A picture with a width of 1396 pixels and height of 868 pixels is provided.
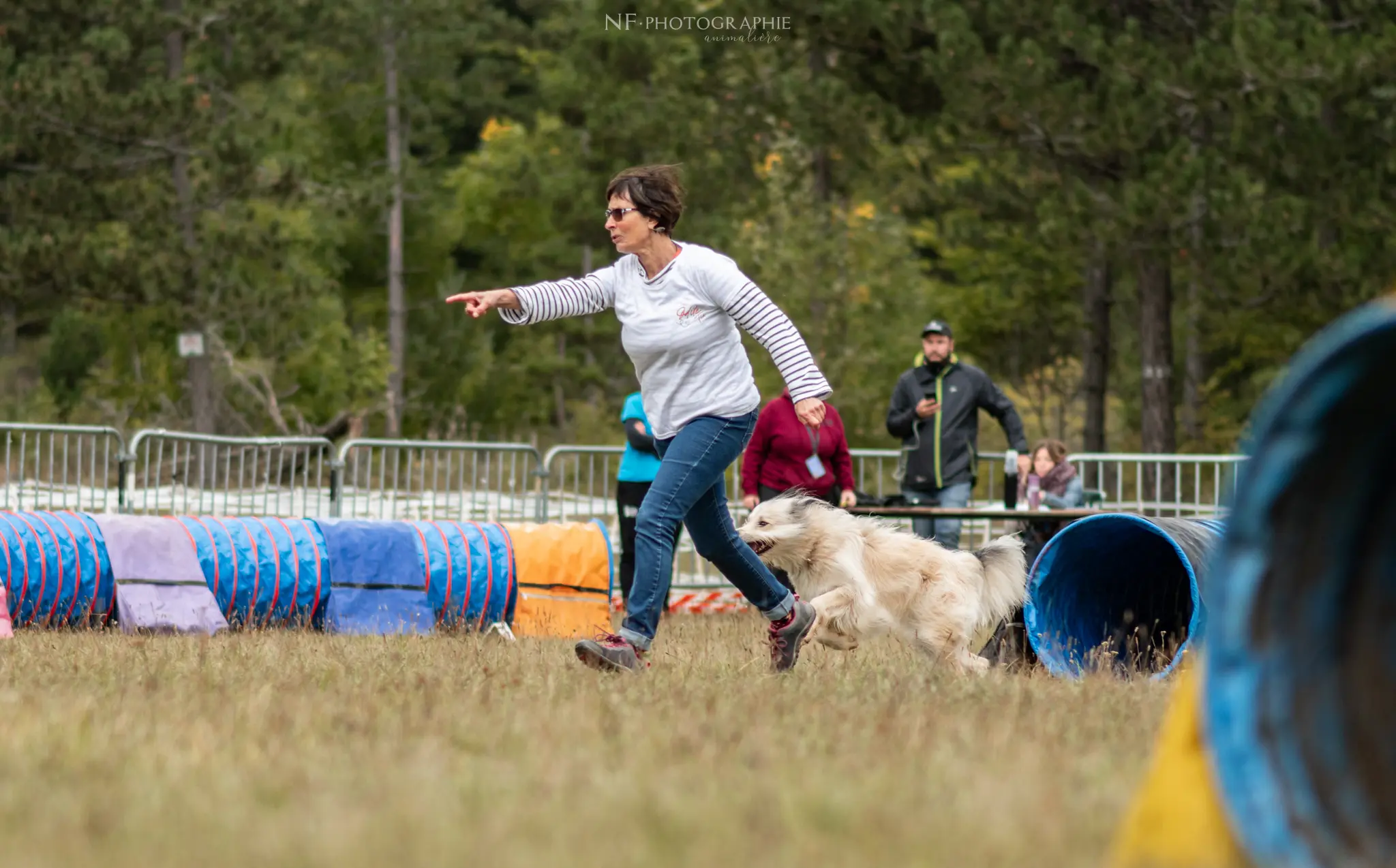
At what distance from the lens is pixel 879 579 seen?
802cm

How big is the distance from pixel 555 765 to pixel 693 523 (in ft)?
9.19

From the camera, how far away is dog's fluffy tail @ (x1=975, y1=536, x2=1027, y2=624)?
7.99m

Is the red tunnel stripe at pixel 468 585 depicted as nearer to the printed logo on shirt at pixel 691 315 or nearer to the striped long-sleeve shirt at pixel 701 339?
the striped long-sleeve shirt at pixel 701 339

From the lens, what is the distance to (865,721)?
5070 millimetres

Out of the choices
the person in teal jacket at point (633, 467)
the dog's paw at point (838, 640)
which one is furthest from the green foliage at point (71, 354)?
the dog's paw at point (838, 640)

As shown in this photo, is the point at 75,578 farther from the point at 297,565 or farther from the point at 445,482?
the point at 445,482

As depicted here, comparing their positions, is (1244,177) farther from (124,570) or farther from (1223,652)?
(1223,652)

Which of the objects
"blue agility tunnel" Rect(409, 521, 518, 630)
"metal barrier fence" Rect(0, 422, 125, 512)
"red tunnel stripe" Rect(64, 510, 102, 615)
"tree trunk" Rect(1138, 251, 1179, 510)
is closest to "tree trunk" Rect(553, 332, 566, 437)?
"tree trunk" Rect(1138, 251, 1179, 510)

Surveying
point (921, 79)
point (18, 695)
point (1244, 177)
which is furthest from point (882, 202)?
point (18, 695)

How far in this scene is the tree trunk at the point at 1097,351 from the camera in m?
26.2

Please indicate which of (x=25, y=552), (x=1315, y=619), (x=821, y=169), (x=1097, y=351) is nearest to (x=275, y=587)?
(x=25, y=552)

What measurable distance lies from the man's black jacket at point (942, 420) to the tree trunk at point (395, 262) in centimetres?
2338

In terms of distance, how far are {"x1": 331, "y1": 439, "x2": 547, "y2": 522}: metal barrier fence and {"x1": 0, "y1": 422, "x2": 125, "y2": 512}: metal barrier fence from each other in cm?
200

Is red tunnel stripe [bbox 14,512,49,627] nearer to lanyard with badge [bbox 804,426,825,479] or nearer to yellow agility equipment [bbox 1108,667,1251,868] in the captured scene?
lanyard with badge [bbox 804,426,825,479]
